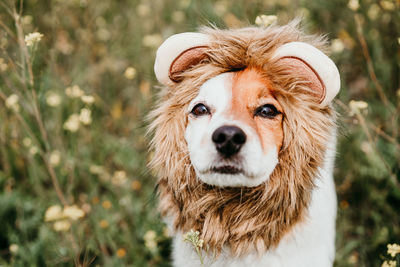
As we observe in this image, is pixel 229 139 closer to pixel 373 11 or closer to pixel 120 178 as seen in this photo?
pixel 120 178

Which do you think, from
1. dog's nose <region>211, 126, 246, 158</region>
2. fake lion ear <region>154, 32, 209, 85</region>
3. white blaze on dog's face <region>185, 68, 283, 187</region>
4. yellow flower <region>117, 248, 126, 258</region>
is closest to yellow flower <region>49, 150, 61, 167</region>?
yellow flower <region>117, 248, 126, 258</region>

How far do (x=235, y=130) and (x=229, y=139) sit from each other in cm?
4

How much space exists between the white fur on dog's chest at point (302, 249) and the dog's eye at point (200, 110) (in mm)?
583

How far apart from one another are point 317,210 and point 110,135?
200 cm

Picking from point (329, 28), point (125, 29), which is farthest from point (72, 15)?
point (329, 28)

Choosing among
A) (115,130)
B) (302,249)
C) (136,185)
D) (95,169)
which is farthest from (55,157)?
(302,249)

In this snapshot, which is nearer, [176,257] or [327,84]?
[327,84]

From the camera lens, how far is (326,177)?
196 centimetres

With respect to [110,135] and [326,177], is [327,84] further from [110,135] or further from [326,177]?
[110,135]

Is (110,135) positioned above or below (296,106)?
below

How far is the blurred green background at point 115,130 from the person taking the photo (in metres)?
→ 2.31

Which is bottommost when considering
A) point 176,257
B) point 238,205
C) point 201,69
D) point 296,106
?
point 176,257

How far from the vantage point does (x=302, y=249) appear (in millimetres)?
1714

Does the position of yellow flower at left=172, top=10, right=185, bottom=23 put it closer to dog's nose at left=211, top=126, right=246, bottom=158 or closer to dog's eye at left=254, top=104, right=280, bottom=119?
dog's eye at left=254, top=104, right=280, bottom=119
